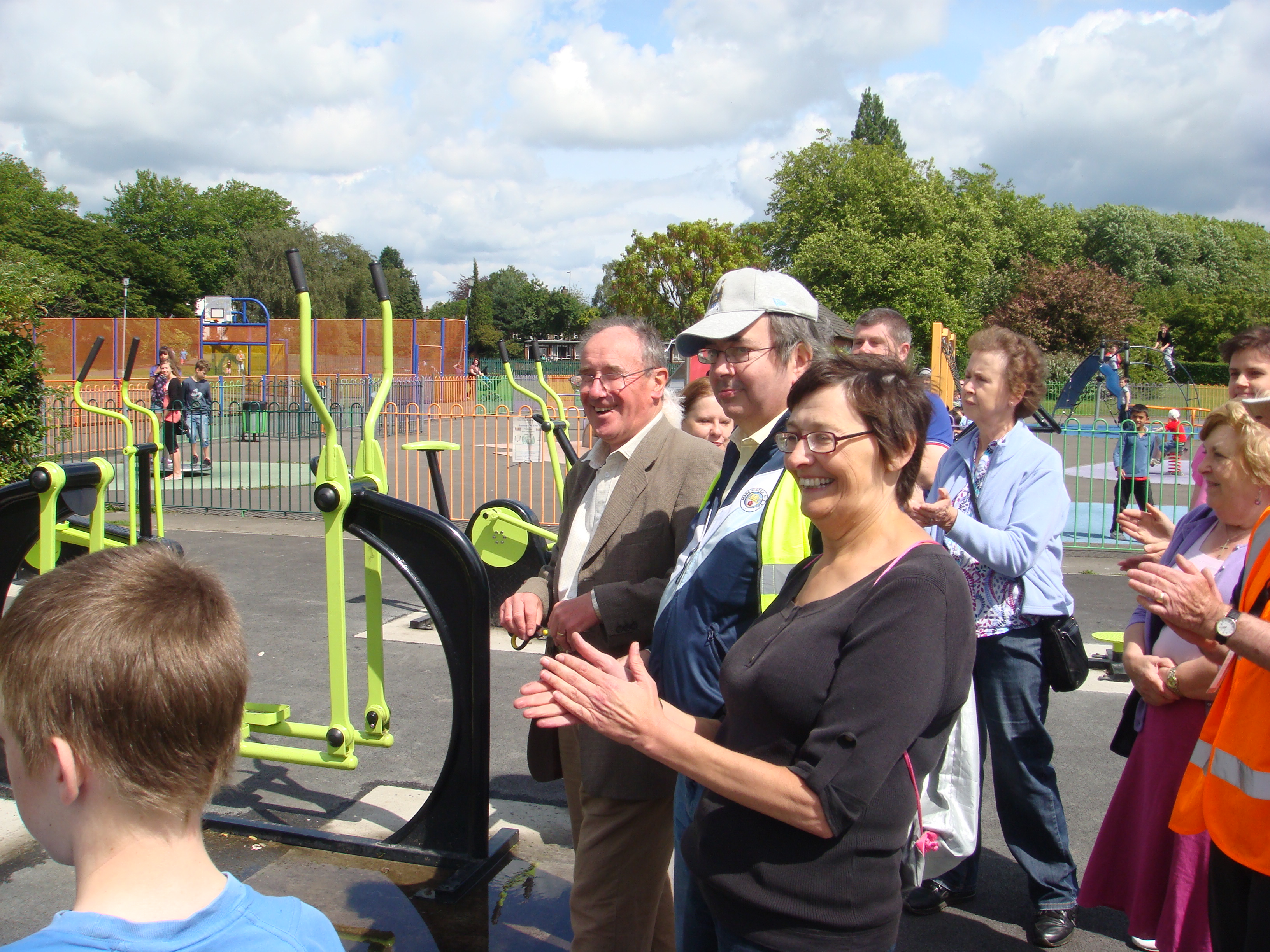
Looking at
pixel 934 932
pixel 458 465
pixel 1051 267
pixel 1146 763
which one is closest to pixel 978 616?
pixel 1146 763

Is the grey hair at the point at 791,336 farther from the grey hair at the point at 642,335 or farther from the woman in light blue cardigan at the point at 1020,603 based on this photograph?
the woman in light blue cardigan at the point at 1020,603

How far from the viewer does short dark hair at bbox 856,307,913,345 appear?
11.5 ft

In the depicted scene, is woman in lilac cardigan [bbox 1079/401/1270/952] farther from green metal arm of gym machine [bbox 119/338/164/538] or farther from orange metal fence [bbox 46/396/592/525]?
orange metal fence [bbox 46/396/592/525]

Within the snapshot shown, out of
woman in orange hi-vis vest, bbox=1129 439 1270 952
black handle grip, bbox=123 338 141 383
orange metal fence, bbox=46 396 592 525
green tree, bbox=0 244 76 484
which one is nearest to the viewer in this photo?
woman in orange hi-vis vest, bbox=1129 439 1270 952

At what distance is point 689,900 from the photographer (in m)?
1.91

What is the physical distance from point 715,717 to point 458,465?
13.2 m

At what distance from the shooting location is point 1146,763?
279cm

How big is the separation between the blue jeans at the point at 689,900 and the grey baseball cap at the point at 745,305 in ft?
3.37

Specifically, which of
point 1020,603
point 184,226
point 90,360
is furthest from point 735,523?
point 184,226

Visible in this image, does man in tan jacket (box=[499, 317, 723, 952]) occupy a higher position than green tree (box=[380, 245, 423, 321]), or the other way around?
green tree (box=[380, 245, 423, 321])

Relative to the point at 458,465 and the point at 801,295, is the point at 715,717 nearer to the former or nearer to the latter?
the point at 801,295

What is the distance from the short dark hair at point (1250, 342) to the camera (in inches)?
115

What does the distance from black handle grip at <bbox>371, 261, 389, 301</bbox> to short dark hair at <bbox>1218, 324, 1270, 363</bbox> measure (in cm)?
284

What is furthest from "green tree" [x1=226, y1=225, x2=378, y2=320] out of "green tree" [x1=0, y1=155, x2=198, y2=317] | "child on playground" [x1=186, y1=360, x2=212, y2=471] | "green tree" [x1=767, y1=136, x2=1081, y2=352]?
"child on playground" [x1=186, y1=360, x2=212, y2=471]
